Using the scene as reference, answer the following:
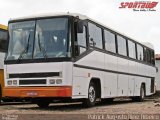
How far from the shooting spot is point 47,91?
15.3 m

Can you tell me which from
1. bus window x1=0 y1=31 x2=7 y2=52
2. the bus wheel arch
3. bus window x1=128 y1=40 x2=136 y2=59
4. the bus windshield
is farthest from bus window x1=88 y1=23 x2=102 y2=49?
bus window x1=128 y1=40 x2=136 y2=59

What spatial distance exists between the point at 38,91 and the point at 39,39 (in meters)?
1.75

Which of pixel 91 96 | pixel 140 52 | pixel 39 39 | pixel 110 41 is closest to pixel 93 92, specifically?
pixel 91 96

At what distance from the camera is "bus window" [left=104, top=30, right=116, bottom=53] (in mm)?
19000

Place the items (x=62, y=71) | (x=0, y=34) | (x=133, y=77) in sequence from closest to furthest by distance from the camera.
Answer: (x=62, y=71) < (x=0, y=34) < (x=133, y=77)

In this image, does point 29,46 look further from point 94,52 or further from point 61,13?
point 94,52

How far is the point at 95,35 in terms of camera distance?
57.9 ft

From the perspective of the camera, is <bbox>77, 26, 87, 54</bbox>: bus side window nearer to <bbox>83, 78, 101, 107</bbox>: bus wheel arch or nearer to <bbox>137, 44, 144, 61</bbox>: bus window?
<bbox>83, 78, 101, 107</bbox>: bus wheel arch

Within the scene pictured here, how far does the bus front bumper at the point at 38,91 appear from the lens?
15120 millimetres

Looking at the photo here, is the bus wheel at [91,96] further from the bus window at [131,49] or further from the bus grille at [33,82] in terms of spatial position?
the bus window at [131,49]

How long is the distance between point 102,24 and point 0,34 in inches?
185

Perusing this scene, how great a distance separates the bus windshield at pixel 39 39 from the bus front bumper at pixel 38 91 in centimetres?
105

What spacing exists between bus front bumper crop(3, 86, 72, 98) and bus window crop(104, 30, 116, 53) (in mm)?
4284

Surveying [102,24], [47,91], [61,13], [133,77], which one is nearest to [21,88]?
[47,91]
